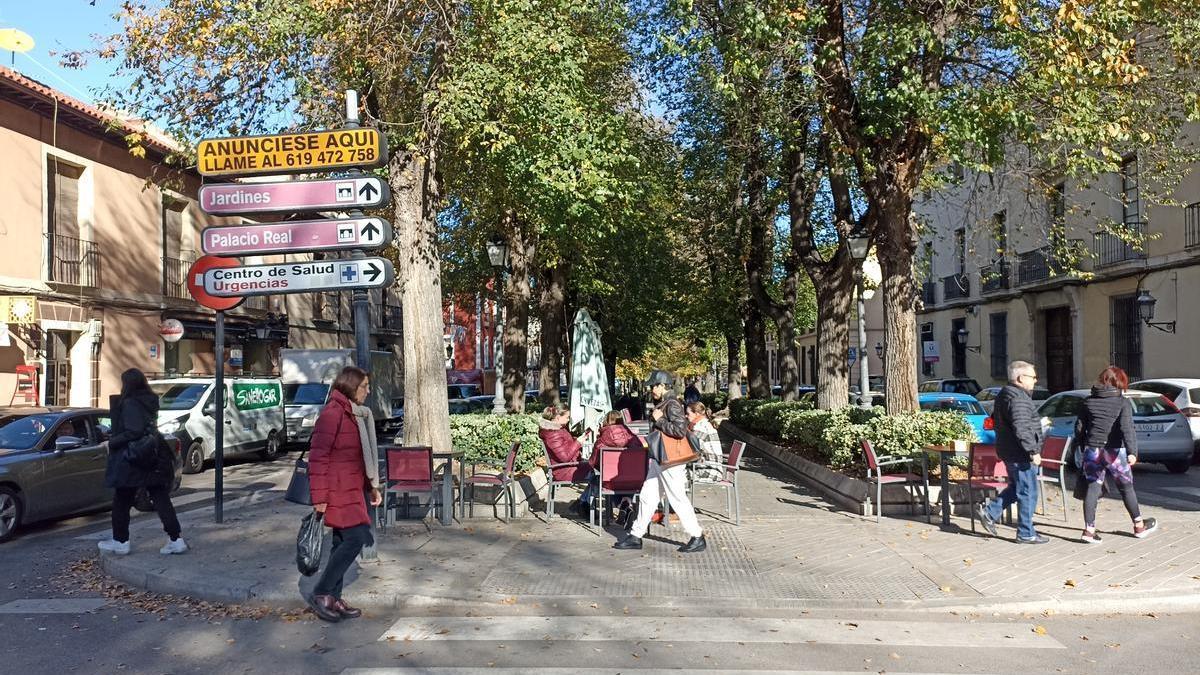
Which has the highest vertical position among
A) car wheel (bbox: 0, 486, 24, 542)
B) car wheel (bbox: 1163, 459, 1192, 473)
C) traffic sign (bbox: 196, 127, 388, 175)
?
traffic sign (bbox: 196, 127, 388, 175)

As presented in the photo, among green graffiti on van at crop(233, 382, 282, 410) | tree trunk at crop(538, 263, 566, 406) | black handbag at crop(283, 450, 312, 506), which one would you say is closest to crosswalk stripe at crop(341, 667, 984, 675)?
black handbag at crop(283, 450, 312, 506)

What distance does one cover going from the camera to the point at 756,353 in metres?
26.5

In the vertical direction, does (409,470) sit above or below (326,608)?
above

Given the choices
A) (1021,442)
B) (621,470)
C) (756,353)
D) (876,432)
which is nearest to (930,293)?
(756,353)

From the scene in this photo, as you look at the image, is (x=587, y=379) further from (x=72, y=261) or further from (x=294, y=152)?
(x=72, y=261)

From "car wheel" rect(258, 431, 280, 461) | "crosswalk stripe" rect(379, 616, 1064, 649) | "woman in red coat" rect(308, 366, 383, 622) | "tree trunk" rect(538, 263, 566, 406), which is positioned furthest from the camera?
"tree trunk" rect(538, 263, 566, 406)

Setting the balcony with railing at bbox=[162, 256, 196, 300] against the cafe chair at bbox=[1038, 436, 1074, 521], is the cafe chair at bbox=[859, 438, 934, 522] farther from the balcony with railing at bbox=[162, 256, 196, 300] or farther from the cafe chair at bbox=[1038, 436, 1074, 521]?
the balcony with railing at bbox=[162, 256, 196, 300]

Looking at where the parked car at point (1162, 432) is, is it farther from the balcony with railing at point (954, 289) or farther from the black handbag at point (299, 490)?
the balcony with railing at point (954, 289)

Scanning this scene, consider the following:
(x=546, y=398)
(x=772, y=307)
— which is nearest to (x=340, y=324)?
(x=546, y=398)

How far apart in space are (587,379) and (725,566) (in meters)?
6.65

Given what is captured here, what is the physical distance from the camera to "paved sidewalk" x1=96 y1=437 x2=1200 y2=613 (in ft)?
22.7

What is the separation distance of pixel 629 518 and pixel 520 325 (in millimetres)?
10515

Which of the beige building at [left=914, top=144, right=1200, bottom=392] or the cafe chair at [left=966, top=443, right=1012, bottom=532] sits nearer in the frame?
the cafe chair at [left=966, top=443, right=1012, bottom=532]

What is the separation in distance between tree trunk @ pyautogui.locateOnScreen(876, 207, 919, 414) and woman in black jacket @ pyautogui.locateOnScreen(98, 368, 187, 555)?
8.85m
